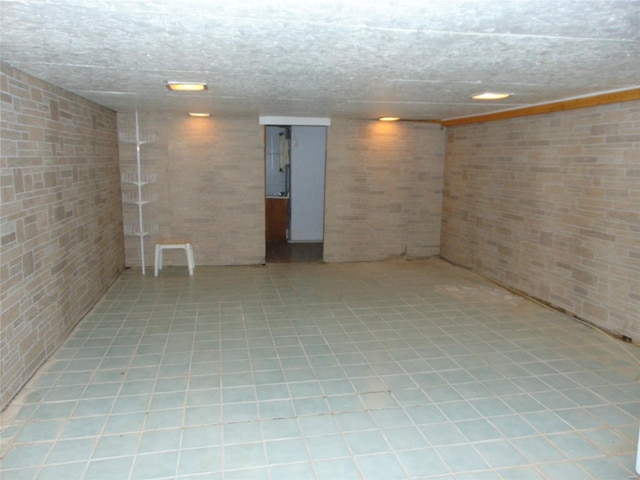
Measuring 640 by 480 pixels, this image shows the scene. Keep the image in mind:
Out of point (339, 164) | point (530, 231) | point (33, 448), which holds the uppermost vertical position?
point (339, 164)

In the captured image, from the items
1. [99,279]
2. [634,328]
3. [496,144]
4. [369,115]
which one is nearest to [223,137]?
[369,115]

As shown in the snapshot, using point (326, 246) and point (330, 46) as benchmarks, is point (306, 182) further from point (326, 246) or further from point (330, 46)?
point (330, 46)

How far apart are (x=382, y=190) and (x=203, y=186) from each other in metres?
2.71

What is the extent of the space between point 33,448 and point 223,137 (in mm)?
4930

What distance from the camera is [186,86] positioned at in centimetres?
399

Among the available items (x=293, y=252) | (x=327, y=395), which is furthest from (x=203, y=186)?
(x=327, y=395)

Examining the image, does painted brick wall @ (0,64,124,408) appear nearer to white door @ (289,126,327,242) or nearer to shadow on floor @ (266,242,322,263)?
shadow on floor @ (266,242,322,263)

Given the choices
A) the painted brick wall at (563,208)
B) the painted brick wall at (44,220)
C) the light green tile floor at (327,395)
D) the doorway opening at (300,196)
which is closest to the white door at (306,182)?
the doorway opening at (300,196)

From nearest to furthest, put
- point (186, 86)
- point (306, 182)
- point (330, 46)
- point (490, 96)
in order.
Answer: point (330, 46) < point (186, 86) < point (490, 96) < point (306, 182)

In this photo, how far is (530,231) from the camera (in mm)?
5379

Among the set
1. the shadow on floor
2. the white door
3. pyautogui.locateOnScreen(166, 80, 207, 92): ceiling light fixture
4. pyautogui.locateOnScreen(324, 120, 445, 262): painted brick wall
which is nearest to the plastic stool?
the shadow on floor

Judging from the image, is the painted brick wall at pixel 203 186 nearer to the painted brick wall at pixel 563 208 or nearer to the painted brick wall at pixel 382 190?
the painted brick wall at pixel 382 190

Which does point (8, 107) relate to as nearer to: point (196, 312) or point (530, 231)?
point (196, 312)

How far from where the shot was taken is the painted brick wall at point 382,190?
7.11 metres
